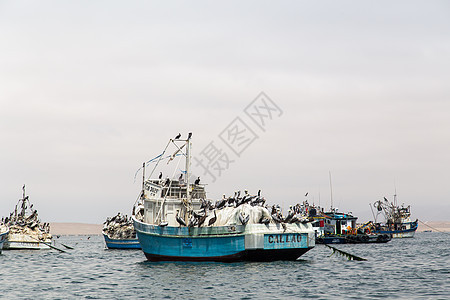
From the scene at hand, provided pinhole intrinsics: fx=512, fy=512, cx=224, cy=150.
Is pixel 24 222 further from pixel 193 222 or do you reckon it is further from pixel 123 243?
pixel 193 222

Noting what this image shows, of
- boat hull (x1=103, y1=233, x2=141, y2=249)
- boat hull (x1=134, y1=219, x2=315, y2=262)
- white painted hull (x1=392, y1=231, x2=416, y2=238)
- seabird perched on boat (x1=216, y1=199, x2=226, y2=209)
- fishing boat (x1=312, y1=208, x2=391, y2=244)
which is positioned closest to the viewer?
boat hull (x1=134, y1=219, x2=315, y2=262)

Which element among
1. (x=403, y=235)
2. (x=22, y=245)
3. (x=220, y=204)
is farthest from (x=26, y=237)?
(x=403, y=235)

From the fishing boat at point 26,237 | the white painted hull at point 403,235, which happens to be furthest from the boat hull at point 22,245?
the white painted hull at point 403,235

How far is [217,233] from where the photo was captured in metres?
43.6

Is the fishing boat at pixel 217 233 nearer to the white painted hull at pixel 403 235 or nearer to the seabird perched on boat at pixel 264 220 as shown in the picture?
the seabird perched on boat at pixel 264 220

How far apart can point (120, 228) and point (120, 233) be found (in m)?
0.88

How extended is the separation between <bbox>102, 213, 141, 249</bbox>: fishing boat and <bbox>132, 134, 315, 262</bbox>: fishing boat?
35349 mm

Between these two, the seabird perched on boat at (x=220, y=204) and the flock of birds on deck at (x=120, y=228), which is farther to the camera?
the flock of birds on deck at (x=120, y=228)

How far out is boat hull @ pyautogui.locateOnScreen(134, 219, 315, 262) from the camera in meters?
43.3

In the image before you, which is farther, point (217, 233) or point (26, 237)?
point (26, 237)

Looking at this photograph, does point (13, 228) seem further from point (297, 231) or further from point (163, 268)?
point (297, 231)

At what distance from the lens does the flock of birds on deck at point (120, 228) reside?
276 feet

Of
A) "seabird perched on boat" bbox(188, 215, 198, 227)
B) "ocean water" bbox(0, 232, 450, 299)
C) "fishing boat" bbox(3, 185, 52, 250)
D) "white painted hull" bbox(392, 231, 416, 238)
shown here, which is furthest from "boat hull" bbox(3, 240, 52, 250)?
"white painted hull" bbox(392, 231, 416, 238)

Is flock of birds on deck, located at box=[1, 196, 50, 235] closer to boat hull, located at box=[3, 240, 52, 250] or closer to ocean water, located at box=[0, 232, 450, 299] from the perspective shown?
boat hull, located at box=[3, 240, 52, 250]
